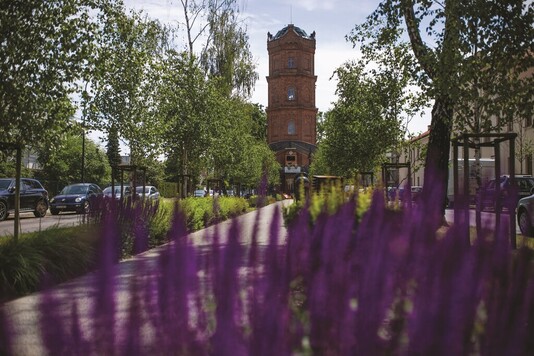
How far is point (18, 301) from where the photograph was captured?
1.34m

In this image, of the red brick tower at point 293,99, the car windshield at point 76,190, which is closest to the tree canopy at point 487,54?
the car windshield at point 76,190

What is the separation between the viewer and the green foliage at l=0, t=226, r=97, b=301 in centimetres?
612

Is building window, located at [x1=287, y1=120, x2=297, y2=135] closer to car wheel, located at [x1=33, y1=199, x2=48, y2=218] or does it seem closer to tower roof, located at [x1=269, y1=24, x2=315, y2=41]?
tower roof, located at [x1=269, y1=24, x2=315, y2=41]

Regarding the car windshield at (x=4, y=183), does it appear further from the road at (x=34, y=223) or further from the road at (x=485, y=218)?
the road at (x=485, y=218)

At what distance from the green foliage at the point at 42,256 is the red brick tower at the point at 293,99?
77.4 metres

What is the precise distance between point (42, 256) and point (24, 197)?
18.8 metres

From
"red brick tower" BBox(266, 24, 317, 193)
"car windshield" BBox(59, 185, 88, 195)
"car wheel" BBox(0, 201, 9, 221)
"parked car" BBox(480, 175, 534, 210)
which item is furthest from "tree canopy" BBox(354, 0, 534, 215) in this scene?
"red brick tower" BBox(266, 24, 317, 193)

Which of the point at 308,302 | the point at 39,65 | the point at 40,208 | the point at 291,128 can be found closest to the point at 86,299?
the point at 308,302

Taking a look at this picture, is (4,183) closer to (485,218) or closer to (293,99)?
(485,218)

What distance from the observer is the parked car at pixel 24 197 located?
877 inches

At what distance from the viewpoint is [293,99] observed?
85.9 metres

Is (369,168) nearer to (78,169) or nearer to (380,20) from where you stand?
(380,20)

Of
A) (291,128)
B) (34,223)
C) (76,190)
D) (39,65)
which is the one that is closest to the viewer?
(39,65)

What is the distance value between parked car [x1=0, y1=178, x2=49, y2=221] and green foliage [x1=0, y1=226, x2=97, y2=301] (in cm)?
1546
